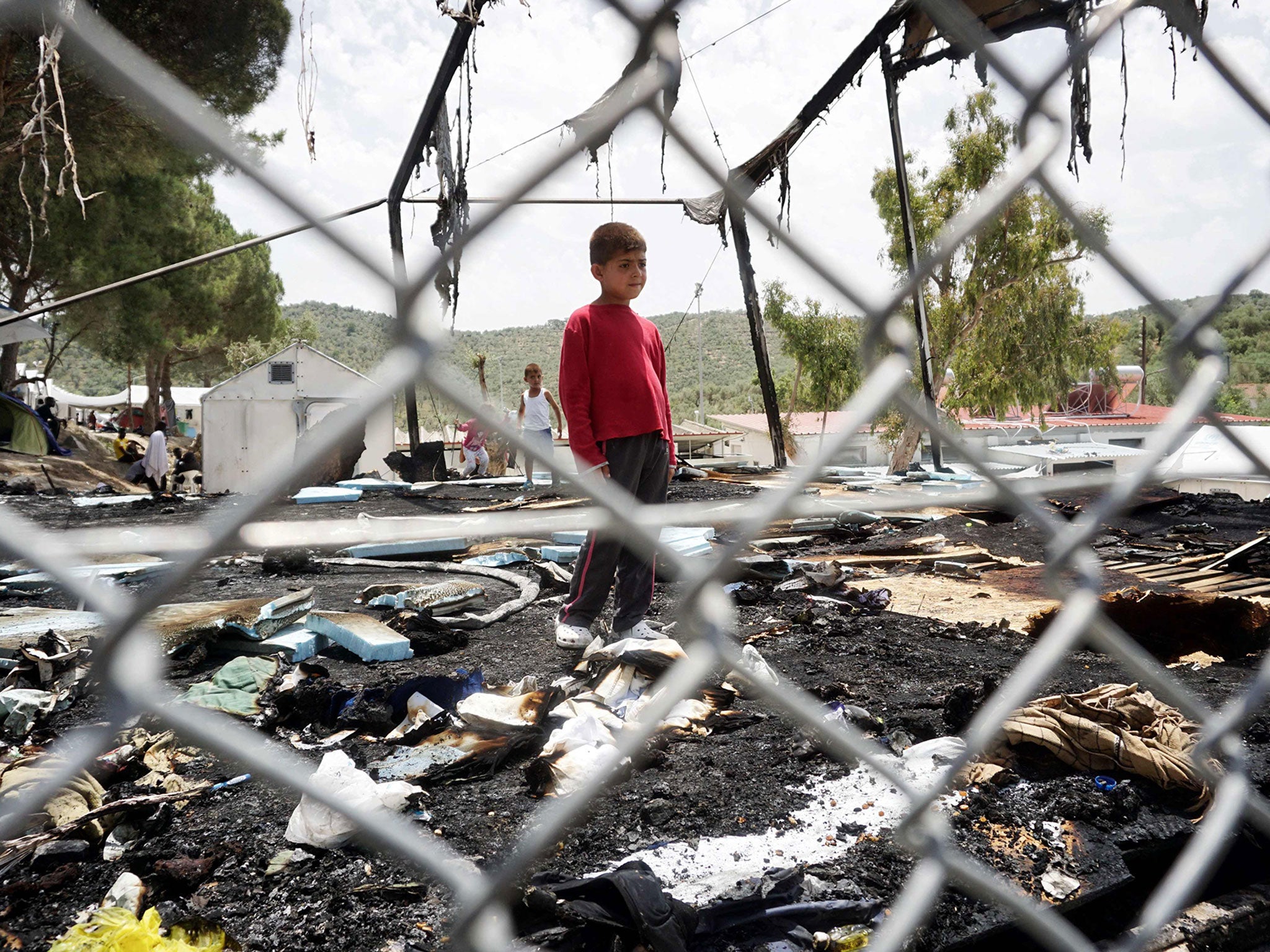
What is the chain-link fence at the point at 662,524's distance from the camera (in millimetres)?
437

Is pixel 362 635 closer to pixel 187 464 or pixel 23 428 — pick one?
pixel 23 428

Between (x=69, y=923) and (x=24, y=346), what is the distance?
94.2 ft

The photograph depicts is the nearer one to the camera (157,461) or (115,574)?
(115,574)

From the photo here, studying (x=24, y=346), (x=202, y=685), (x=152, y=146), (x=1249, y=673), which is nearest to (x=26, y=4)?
(x=202, y=685)

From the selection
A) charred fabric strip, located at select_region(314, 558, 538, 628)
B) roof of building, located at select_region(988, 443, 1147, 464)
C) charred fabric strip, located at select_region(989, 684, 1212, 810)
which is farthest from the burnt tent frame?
roof of building, located at select_region(988, 443, 1147, 464)

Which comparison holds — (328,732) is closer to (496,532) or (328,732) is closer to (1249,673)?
(496,532)

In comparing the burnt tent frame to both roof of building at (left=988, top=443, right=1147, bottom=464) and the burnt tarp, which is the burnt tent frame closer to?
the burnt tarp

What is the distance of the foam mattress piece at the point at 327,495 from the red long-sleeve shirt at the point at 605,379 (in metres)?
6.74

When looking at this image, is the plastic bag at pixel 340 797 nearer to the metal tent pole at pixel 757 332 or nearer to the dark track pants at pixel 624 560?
the dark track pants at pixel 624 560

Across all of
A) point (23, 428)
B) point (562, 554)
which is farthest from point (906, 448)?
point (23, 428)

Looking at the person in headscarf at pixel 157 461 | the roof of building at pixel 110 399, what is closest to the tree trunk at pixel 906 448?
the person in headscarf at pixel 157 461

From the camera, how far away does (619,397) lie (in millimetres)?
2928

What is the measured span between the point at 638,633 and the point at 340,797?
153cm

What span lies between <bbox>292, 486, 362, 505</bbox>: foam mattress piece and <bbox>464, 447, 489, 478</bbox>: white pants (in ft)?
8.26
